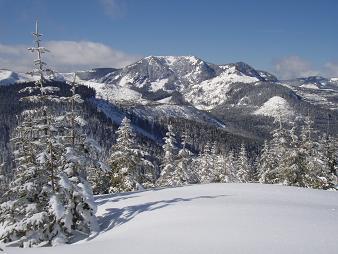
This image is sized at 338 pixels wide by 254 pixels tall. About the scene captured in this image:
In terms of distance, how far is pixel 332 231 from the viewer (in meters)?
15.6

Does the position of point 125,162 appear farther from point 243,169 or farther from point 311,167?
point 243,169

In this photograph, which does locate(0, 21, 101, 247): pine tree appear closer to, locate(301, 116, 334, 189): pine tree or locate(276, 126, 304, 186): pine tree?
locate(276, 126, 304, 186): pine tree

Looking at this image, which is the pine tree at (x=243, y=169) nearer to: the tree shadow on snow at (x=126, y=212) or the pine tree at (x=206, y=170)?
the pine tree at (x=206, y=170)

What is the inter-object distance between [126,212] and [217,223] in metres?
6.67

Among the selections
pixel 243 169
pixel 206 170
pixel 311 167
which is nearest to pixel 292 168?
pixel 311 167

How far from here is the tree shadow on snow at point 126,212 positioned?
2131cm

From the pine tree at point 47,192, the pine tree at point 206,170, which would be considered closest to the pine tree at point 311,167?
the pine tree at point 206,170

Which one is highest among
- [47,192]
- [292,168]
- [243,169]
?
[47,192]

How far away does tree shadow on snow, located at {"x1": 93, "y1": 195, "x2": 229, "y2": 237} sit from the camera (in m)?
21.3

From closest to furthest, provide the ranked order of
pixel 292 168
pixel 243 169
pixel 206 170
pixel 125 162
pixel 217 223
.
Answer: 1. pixel 217 223
2. pixel 125 162
3. pixel 292 168
4. pixel 206 170
5. pixel 243 169

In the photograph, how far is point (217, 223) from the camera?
680 inches

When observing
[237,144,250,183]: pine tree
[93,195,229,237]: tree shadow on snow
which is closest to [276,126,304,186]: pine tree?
[93,195,229,237]: tree shadow on snow

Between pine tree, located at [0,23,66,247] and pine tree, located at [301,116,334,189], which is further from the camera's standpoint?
pine tree, located at [301,116,334,189]

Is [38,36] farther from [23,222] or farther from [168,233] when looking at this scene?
[168,233]
